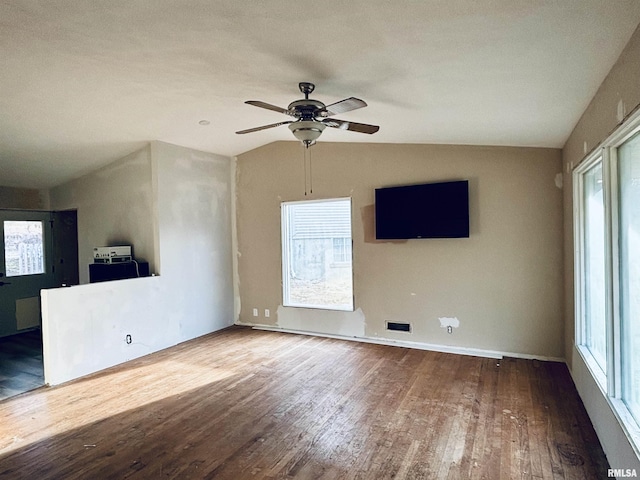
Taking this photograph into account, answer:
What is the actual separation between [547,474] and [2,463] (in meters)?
3.53

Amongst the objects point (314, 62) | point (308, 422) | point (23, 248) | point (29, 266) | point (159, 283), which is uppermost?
point (314, 62)

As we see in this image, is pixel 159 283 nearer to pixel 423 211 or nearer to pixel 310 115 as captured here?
pixel 310 115

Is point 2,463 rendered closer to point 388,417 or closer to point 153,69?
point 388,417

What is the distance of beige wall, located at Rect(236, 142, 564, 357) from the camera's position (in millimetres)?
4309

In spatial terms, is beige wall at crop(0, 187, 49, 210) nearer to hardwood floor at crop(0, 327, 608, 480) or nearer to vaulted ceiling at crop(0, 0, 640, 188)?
→ vaulted ceiling at crop(0, 0, 640, 188)

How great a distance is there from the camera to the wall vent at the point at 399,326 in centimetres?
504

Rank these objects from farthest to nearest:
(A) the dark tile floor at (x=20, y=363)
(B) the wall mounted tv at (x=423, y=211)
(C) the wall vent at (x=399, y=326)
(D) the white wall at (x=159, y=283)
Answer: (C) the wall vent at (x=399, y=326) → (B) the wall mounted tv at (x=423, y=211) → (D) the white wall at (x=159, y=283) → (A) the dark tile floor at (x=20, y=363)

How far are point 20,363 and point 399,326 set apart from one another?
468 centimetres

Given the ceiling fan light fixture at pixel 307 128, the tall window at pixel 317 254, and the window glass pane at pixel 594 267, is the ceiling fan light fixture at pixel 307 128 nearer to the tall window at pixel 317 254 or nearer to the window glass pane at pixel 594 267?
the window glass pane at pixel 594 267

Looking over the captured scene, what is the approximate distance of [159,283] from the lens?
5094 mm

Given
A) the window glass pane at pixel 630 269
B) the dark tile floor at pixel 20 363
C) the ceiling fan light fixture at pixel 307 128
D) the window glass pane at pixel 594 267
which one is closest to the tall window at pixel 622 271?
the window glass pane at pixel 630 269

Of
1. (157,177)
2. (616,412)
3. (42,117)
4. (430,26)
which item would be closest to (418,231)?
(616,412)

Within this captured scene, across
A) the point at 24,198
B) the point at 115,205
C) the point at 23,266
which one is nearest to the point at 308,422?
the point at 115,205

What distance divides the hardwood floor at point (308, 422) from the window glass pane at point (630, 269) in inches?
23.3
